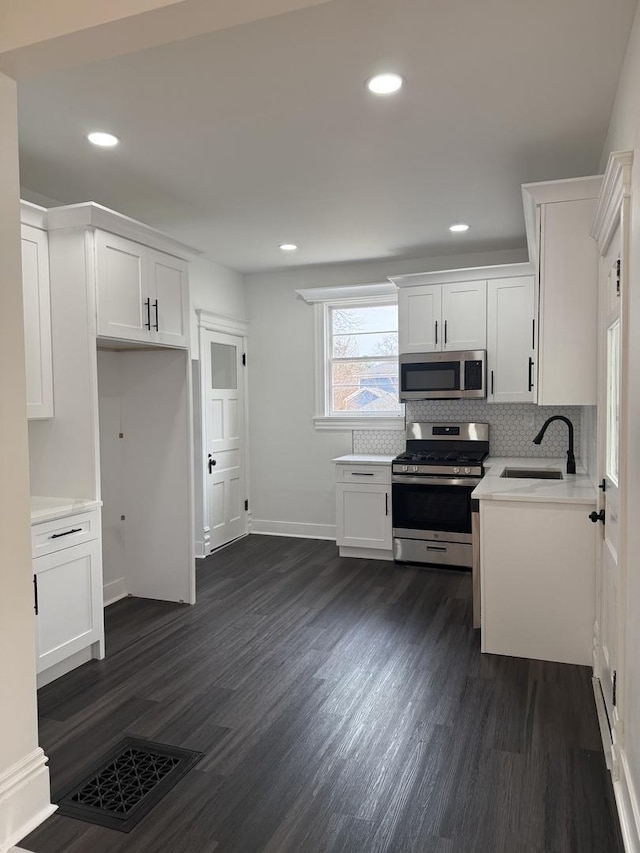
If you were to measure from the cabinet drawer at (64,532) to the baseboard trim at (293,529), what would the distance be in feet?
9.95

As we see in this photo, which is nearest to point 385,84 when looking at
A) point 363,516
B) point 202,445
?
point 363,516

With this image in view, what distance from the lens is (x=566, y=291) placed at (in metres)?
3.09

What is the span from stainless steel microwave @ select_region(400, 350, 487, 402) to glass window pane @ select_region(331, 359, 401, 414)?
0.52 meters

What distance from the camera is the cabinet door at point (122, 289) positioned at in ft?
11.3

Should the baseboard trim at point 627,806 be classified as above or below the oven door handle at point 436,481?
below

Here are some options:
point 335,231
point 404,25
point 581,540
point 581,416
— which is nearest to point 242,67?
point 404,25

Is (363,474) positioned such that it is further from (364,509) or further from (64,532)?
(64,532)

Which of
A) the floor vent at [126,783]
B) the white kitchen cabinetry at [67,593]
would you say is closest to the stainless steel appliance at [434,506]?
the white kitchen cabinetry at [67,593]

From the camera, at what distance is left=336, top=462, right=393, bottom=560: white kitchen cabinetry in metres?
5.29

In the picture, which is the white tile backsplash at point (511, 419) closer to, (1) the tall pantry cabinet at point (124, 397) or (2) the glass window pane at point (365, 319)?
(2) the glass window pane at point (365, 319)

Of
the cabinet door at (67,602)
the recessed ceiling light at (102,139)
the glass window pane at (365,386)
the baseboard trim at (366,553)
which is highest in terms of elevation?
Answer: the recessed ceiling light at (102,139)

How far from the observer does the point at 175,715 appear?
111 inches

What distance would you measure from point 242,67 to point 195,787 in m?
2.77

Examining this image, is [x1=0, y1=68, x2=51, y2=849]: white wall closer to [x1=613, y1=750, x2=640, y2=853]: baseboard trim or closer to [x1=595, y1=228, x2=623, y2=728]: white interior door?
[x1=613, y1=750, x2=640, y2=853]: baseboard trim
